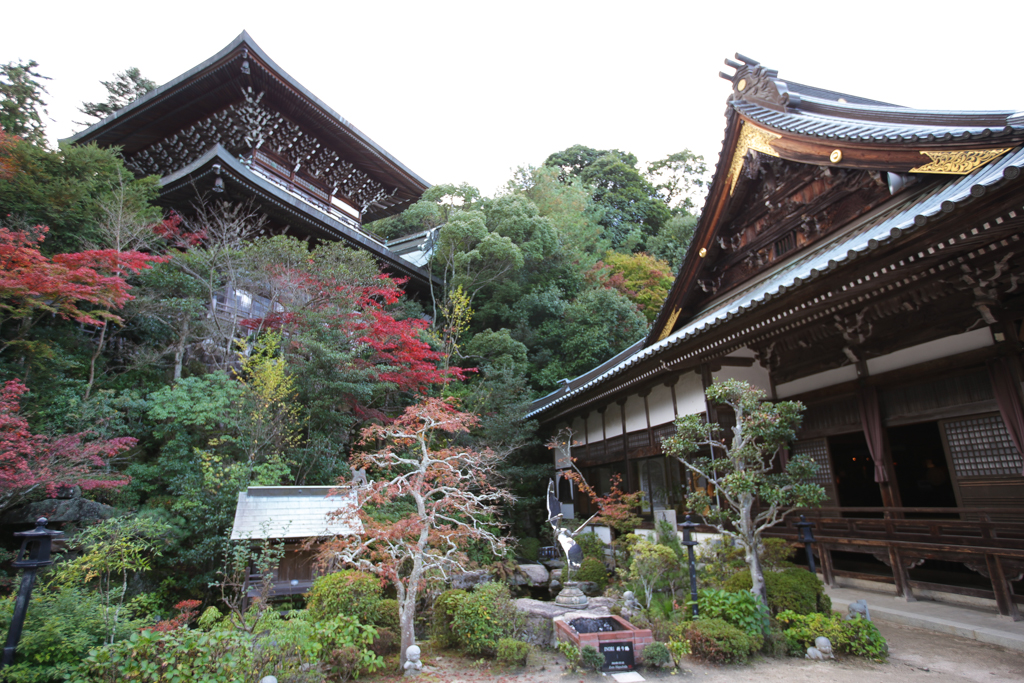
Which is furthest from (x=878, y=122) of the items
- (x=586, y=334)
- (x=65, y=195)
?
(x=65, y=195)

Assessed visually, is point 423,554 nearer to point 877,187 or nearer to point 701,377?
point 701,377

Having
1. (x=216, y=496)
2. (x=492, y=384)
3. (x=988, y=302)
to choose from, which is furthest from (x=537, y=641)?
(x=492, y=384)

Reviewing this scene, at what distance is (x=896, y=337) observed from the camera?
6.42 m

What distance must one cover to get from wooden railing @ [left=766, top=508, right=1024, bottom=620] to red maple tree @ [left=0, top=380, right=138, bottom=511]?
10.9 meters

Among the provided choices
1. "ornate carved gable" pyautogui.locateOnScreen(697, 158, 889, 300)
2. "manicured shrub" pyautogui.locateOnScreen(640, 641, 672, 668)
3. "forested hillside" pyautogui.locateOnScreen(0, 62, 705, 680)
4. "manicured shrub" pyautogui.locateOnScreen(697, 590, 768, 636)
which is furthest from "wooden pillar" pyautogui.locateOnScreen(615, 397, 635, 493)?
"manicured shrub" pyautogui.locateOnScreen(640, 641, 672, 668)

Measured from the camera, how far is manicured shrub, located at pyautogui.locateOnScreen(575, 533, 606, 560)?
1001 centimetres

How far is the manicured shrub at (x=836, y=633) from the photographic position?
4801 mm

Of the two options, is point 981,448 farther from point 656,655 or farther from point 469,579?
point 469,579

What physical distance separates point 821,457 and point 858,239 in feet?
11.5

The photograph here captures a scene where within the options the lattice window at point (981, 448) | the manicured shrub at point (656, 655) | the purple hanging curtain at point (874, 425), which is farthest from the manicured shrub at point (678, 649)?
the lattice window at point (981, 448)

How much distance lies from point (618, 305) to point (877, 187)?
11.2 m

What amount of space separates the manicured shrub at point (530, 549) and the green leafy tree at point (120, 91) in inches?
1304

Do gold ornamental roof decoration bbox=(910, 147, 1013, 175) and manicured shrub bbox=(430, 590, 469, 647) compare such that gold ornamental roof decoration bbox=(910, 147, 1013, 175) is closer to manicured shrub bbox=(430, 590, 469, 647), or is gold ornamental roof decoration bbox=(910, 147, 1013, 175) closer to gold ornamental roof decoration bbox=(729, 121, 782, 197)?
gold ornamental roof decoration bbox=(729, 121, 782, 197)

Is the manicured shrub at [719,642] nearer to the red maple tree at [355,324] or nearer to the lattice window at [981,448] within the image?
the lattice window at [981,448]
